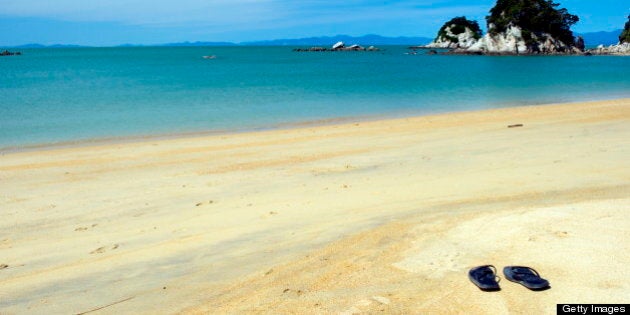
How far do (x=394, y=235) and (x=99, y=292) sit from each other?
3.70 metres

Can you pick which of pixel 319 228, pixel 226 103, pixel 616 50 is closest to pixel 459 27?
pixel 616 50

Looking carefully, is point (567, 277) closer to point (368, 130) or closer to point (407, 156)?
point (407, 156)

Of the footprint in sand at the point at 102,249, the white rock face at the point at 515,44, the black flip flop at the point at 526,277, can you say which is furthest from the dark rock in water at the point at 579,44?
the footprint in sand at the point at 102,249

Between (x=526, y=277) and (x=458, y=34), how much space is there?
16327cm

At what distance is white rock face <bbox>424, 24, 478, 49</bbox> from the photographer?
5719 inches

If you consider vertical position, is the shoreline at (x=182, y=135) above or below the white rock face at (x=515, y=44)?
below

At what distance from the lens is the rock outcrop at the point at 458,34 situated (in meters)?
146

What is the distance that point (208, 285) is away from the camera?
228 inches

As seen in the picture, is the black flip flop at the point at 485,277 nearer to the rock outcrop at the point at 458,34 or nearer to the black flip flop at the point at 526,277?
the black flip flop at the point at 526,277

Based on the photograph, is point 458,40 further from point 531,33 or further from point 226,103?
point 226,103

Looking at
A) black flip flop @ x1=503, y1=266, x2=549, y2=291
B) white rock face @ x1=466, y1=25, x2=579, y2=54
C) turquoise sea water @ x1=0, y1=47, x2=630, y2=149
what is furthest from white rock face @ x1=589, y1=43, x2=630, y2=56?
black flip flop @ x1=503, y1=266, x2=549, y2=291

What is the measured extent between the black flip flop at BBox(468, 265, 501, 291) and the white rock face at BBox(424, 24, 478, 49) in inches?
5541

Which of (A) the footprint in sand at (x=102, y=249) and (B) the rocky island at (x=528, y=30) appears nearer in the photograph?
(A) the footprint in sand at (x=102, y=249)

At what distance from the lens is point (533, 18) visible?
115 metres
